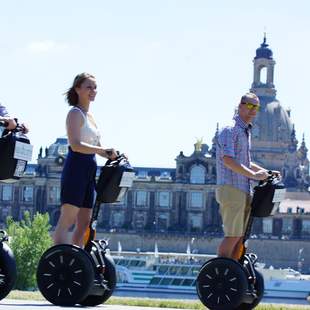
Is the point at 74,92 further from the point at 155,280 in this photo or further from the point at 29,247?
the point at 155,280

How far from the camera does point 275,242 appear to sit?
381 feet

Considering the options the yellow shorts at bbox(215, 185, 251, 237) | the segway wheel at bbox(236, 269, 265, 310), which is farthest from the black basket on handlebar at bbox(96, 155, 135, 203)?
the segway wheel at bbox(236, 269, 265, 310)

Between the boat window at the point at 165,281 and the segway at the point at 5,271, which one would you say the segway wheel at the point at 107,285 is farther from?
the boat window at the point at 165,281

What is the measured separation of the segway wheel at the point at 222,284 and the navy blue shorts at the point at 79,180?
1.14 metres

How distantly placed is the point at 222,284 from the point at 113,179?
1.25m

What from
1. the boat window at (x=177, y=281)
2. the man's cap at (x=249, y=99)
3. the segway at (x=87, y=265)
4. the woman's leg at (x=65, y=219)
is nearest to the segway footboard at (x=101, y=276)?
the segway at (x=87, y=265)

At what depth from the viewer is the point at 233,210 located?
37.0 feet

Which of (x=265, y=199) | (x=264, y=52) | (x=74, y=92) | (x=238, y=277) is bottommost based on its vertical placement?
(x=238, y=277)

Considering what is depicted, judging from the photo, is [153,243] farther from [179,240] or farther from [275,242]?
[275,242]

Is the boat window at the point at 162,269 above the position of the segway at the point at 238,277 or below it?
above

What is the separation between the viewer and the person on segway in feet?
37.0

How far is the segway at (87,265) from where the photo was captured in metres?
10.8

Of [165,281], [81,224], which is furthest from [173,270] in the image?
[81,224]

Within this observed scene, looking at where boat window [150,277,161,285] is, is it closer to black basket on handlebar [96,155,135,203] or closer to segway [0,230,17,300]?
black basket on handlebar [96,155,135,203]
